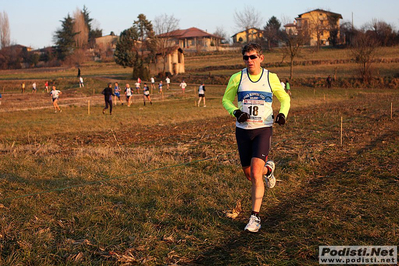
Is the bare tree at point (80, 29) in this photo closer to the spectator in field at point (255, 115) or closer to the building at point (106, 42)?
the building at point (106, 42)

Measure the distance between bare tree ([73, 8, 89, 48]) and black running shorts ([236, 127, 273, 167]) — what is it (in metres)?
117

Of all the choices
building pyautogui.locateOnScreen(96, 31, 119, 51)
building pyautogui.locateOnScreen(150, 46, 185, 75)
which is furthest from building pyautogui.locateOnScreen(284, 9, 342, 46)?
building pyautogui.locateOnScreen(96, 31, 119, 51)

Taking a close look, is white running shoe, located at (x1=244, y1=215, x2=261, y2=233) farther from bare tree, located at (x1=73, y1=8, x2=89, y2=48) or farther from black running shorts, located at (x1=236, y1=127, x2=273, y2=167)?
bare tree, located at (x1=73, y1=8, x2=89, y2=48)

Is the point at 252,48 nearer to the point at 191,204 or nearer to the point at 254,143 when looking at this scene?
the point at 254,143

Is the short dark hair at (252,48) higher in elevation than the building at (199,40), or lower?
lower

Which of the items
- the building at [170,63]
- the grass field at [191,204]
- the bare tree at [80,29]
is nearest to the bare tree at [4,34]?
the bare tree at [80,29]

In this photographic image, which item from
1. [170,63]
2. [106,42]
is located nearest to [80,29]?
[106,42]

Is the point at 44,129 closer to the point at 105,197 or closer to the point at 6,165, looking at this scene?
the point at 6,165

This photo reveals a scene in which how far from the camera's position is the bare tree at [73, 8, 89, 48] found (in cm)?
11656

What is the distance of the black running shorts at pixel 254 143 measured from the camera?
5316 millimetres

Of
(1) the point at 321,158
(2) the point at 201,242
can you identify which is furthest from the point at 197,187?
(1) the point at 321,158

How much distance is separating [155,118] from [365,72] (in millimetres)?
34615

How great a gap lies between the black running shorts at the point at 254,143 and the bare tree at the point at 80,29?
117330mm

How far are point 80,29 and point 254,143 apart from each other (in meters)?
124
